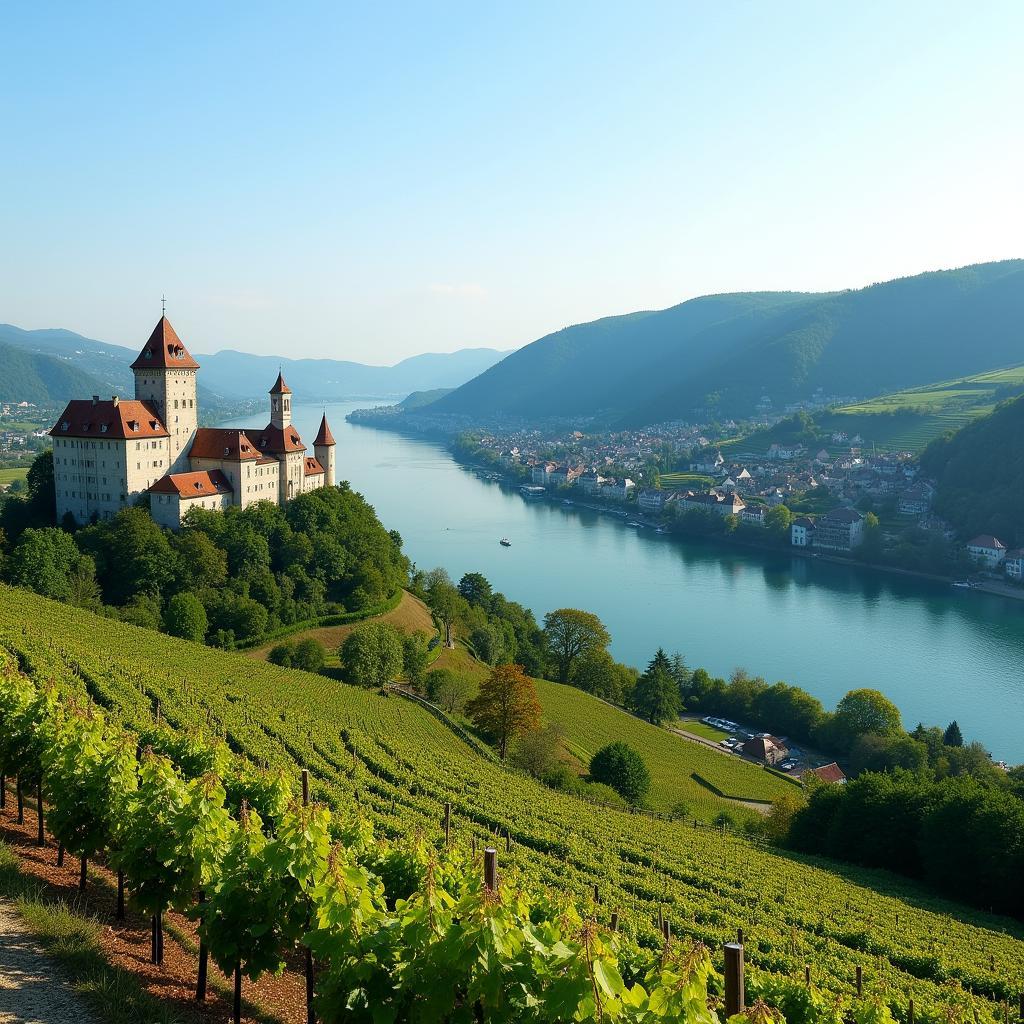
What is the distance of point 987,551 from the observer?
5509cm

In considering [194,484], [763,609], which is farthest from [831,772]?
[194,484]

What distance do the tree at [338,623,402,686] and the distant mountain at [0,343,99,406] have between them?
15699cm

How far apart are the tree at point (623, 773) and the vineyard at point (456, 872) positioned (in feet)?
9.00

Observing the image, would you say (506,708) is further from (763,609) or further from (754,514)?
(754,514)

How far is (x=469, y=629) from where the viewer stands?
119 ft

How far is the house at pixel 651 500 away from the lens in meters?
79.1

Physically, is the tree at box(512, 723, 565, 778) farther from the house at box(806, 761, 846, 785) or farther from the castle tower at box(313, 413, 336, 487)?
the castle tower at box(313, 413, 336, 487)

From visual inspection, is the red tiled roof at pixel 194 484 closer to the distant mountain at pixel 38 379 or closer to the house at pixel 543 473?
the house at pixel 543 473

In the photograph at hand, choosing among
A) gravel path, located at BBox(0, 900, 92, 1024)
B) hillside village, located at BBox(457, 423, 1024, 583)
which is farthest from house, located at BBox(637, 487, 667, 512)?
gravel path, located at BBox(0, 900, 92, 1024)

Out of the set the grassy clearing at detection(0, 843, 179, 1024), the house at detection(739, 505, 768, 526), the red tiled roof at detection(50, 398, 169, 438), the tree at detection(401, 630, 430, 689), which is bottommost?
the tree at detection(401, 630, 430, 689)

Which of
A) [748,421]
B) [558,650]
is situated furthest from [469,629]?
[748,421]

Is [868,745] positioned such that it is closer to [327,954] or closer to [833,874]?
[833,874]

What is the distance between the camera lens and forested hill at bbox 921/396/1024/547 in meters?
60.5

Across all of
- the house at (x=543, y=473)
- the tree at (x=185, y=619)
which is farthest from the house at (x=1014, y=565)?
the house at (x=543, y=473)
